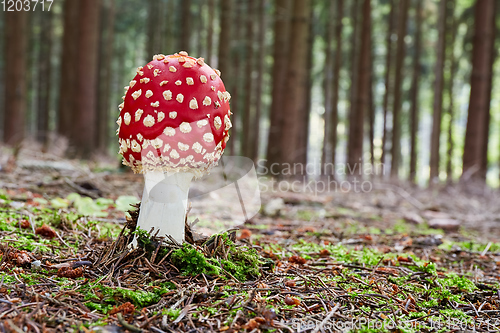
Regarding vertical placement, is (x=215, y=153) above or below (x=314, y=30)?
below

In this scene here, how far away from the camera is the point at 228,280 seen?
1830mm

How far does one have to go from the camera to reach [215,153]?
6.60 feet

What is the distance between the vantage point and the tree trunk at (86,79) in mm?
8414

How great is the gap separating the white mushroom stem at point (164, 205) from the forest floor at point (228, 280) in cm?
10

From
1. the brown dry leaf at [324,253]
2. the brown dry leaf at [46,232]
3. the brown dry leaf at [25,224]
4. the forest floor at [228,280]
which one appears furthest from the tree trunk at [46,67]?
the brown dry leaf at [324,253]

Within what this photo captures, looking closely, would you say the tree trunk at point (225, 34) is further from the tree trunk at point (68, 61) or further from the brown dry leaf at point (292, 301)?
the brown dry leaf at point (292, 301)

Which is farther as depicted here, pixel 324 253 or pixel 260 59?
pixel 260 59

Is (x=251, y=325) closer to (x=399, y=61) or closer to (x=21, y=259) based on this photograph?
(x=21, y=259)

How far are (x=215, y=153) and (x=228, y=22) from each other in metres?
7.71

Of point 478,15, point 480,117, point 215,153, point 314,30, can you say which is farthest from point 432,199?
point 314,30

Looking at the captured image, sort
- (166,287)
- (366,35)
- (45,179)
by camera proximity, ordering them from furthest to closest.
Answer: (366,35)
(45,179)
(166,287)

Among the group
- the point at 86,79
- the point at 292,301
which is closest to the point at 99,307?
the point at 292,301

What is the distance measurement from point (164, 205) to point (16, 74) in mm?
10252

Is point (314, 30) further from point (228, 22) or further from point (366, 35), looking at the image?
point (228, 22)
